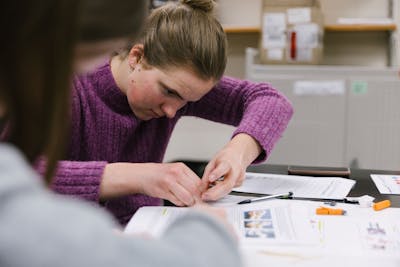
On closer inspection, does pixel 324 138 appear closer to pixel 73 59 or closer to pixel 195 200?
pixel 195 200

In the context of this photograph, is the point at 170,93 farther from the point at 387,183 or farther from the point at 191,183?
the point at 387,183

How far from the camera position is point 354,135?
2.48 metres

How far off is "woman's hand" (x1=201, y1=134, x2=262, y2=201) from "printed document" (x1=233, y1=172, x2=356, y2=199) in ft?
0.19

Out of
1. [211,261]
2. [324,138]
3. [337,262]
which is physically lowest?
[324,138]

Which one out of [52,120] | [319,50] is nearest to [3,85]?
[52,120]

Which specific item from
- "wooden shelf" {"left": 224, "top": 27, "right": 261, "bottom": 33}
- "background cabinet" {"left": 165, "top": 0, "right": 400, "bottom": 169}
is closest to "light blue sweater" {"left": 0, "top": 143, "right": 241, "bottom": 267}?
"background cabinet" {"left": 165, "top": 0, "right": 400, "bottom": 169}

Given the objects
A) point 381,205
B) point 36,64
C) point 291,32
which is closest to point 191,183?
point 381,205

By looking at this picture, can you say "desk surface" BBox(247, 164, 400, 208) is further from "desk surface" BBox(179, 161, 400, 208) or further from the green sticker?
the green sticker

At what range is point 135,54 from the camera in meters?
1.12

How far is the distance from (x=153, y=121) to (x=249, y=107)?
247mm

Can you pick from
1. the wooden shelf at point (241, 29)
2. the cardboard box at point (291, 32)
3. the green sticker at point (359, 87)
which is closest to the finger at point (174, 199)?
the green sticker at point (359, 87)

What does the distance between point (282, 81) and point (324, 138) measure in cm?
34

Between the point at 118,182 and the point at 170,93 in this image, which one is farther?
the point at 170,93

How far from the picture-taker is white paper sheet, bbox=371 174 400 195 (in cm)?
114
